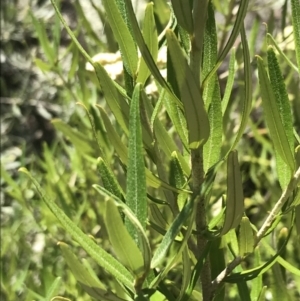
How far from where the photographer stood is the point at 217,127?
294 mm

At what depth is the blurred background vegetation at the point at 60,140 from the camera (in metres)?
0.64

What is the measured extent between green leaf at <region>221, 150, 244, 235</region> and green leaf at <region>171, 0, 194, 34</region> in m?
0.06

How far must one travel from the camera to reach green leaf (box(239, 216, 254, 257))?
29 centimetres

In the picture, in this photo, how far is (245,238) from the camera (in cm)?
30

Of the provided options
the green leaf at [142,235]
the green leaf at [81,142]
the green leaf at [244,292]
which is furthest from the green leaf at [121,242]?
the green leaf at [81,142]

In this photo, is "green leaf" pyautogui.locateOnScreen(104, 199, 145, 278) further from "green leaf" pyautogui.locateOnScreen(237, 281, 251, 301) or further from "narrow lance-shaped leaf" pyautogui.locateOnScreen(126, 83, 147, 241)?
"green leaf" pyautogui.locateOnScreen(237, 281, 251, 301)

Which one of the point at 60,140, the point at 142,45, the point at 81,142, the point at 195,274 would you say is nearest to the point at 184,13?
the point at 142,45

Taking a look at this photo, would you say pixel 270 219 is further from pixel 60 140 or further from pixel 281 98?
pixel 60 140

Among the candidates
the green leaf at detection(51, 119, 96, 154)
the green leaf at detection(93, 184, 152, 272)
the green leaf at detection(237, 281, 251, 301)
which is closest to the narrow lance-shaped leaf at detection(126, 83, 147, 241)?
the green leaf at detection(93, 184, 152, 272)

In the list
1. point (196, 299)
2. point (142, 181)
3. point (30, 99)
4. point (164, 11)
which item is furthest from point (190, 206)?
point (30, 99)

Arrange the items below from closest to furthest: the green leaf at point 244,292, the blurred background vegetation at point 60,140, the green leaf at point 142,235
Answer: the green leaf at point 142,235
the green leaf at point 244,292
the blurred background vegetation at point 60,140

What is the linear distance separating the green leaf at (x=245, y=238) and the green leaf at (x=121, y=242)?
0.24 feet

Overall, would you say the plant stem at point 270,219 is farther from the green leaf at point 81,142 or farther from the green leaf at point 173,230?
the green leaf at point 81,142

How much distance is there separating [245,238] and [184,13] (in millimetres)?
120
